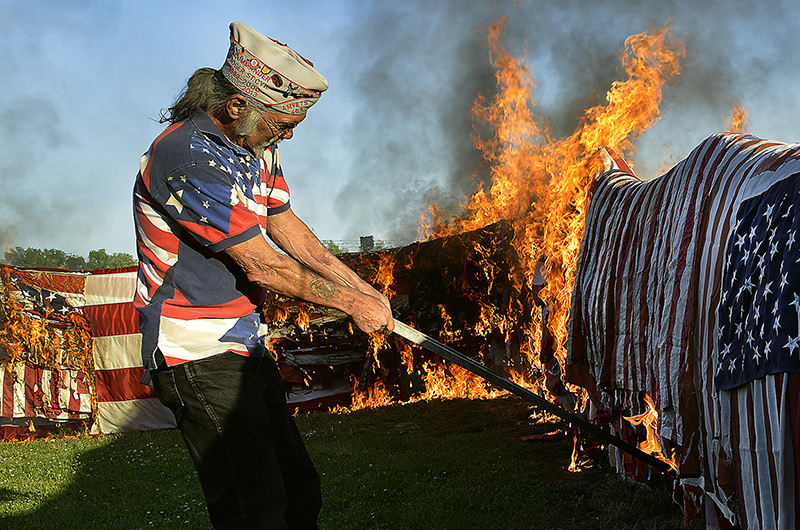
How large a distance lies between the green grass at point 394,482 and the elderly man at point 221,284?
214cm

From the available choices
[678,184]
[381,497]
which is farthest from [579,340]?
[381,497]

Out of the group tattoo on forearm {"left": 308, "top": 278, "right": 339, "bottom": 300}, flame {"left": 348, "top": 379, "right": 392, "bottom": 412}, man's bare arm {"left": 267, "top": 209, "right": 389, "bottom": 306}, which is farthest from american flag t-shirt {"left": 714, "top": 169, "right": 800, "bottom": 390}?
flame {"left": 348, "top": 379, "right": 392, "bottom": 412}

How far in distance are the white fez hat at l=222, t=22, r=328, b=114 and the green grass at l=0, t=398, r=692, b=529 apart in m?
2.73

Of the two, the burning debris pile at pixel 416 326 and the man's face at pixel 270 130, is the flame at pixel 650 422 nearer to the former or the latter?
the man's face at pixel 270 130

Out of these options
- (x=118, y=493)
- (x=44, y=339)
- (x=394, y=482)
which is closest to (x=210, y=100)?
(x=394, y=482)

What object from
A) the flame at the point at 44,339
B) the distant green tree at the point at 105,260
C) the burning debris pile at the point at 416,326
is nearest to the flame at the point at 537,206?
the burning debris pile at the point at 416,326

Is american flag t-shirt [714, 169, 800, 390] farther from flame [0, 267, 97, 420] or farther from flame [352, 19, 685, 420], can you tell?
flame [0, 267, 97, 420]

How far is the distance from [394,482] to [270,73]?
11.7 ft

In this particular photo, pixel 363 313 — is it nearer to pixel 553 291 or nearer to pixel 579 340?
pixel 579 340

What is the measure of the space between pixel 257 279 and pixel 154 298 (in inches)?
13.9

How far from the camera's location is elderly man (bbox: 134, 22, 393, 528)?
2094 millimetres

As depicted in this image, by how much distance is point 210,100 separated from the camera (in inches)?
94.6

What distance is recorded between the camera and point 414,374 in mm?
9383

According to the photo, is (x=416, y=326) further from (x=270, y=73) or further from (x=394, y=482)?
(x=270, y=73)
